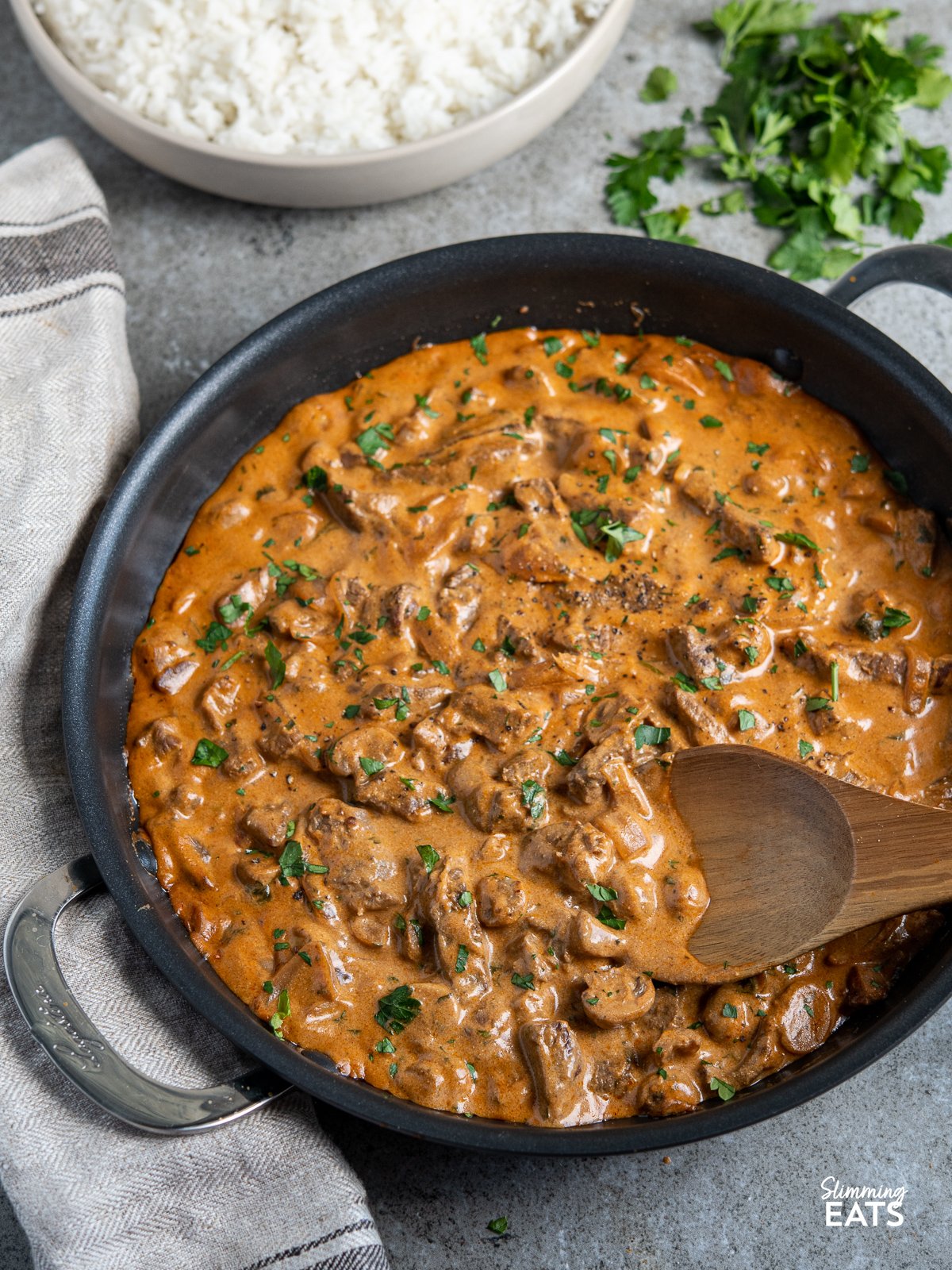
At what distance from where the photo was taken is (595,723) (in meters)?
3.51

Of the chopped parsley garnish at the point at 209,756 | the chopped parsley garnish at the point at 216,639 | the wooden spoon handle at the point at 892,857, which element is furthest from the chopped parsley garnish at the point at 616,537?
the chopped parsley garnish at the point at 209,756

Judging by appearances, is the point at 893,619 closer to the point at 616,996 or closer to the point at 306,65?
the point at 616,996

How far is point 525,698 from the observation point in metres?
3.54

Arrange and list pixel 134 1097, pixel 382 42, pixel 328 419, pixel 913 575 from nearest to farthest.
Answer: pixel 134 1097 < pixel 913 575 < pixel 328 419 < pixel 382 42

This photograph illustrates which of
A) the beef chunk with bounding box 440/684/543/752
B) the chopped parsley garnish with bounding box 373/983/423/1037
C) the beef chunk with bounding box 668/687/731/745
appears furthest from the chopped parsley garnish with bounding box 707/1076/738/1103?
the beef chunk with bounding box 440/684/543/752

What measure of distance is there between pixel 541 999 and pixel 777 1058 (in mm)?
670

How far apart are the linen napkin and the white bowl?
61 cm

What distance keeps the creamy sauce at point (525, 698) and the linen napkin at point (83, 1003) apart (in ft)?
0.98

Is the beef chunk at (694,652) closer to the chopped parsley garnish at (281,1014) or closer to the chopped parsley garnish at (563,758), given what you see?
the chopped parsley garnish at (563,758)

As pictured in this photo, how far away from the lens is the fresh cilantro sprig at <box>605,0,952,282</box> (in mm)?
4688

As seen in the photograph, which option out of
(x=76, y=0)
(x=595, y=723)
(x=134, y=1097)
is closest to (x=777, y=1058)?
(x=595, y=723)

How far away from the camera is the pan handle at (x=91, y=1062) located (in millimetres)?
3221

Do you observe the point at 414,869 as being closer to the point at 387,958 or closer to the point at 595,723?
the point at 387,958

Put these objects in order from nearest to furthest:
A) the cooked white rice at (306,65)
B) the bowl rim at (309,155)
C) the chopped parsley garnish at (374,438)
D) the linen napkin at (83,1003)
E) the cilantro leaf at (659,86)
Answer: the linen napkin at (83,1003), the chopped parsley garnish at (374,438), the bowl rim at (309,155), the cooked white rice at (306,65), the cilantro leaf at (659,86)
